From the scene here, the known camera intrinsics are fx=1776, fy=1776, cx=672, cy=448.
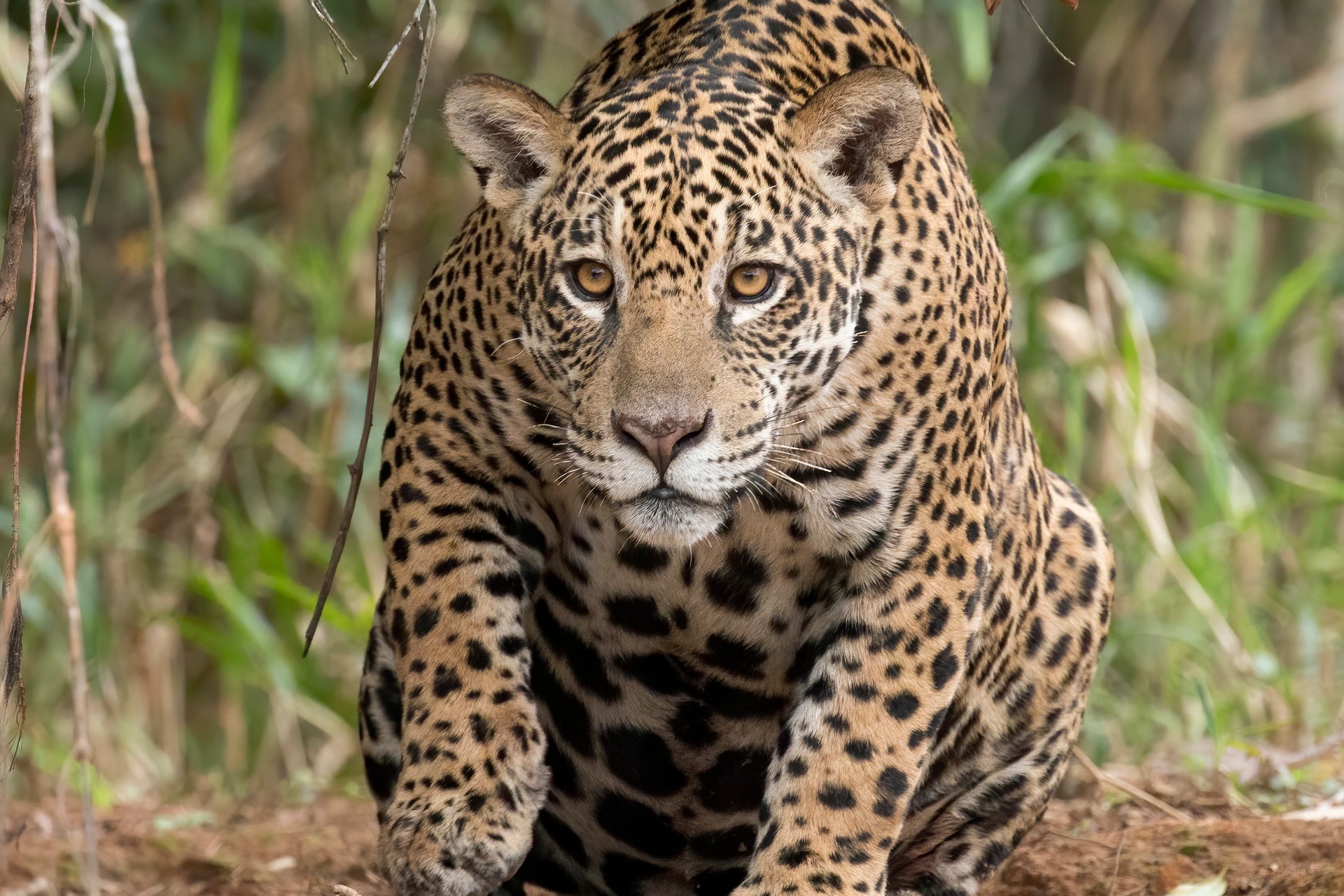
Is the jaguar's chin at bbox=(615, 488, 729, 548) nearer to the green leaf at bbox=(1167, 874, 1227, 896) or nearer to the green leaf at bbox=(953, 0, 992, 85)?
the green leaf at bbox=(1167, 874, 1227, 896)

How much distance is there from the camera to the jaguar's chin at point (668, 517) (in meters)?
3.71

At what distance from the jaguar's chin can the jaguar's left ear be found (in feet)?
2.64

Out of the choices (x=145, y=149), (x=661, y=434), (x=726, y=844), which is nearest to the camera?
(x=145, y=149)

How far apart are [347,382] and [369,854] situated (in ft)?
10.0

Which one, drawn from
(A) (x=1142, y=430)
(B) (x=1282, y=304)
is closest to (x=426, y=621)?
(A) (x=1142, y=430)

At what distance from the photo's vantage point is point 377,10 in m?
8.26

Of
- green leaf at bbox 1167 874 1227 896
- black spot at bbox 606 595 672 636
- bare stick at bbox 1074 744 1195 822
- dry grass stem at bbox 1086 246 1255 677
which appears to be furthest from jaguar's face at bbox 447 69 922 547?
dry grass stem at bbox 1086 246 1255 677

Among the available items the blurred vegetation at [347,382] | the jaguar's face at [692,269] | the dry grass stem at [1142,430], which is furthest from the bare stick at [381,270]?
the dry grass stem at [1142,430]

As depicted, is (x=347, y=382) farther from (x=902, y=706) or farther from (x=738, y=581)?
(x=902, y=706)

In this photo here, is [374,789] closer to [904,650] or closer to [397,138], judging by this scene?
[904,650]

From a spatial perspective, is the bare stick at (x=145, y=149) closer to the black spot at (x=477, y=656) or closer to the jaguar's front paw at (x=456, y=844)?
the black spot at (x=477, y=656)

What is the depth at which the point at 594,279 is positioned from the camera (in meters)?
3.83

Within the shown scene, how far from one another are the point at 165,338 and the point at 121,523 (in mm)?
4857

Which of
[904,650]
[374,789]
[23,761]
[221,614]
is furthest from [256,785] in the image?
[904,650]
